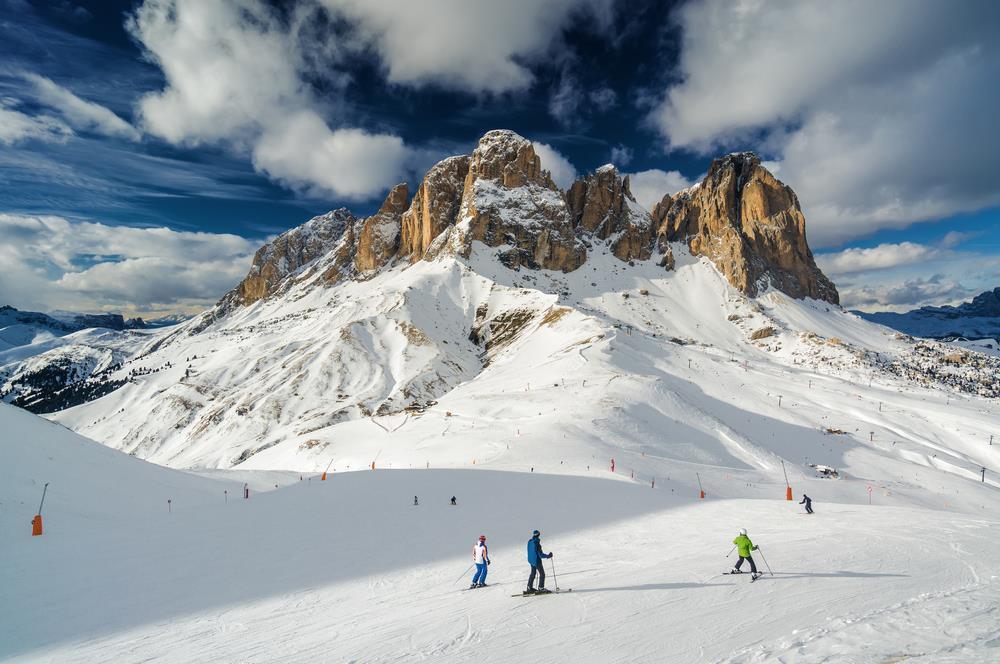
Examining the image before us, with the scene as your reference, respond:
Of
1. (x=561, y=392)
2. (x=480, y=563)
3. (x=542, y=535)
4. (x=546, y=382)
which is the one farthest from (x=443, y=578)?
(x=546, y=382)

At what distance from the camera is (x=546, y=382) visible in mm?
75688

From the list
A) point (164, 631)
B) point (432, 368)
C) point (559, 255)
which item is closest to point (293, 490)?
point (164, 631)

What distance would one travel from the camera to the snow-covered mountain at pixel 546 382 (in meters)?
53.2

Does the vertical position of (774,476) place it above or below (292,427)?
below

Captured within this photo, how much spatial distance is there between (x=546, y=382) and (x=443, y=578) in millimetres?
60990

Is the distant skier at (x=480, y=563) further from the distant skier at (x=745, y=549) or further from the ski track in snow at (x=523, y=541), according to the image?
the distant skier at (x=745, y=549)

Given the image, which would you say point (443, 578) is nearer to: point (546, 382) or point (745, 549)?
point (745, 549)

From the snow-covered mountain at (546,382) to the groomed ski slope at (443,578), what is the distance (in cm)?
1677

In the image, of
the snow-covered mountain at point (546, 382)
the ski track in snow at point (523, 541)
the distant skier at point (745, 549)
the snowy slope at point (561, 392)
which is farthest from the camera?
the snow-covered mountain at point (546, 382)

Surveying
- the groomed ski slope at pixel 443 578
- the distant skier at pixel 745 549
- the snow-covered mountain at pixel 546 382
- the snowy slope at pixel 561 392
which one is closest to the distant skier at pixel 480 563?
the groomed ski slope at pixel 443 578

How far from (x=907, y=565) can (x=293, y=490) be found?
29.1 m

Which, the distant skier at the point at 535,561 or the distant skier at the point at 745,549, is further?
the distant skier at the point at 745,549

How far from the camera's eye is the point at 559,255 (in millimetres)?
196375

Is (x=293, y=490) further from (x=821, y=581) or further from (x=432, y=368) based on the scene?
(x=432, y=368)
